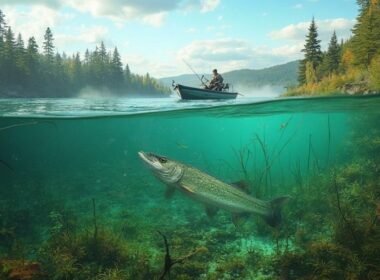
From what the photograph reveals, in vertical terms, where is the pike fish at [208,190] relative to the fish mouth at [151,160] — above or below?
below

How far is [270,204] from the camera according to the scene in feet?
21.9

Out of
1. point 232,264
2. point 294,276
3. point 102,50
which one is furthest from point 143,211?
point 102,50

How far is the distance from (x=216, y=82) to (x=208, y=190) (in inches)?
671

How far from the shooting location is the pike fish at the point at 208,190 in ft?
19.5

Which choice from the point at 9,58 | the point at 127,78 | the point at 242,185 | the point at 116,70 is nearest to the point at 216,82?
the point at 242,185

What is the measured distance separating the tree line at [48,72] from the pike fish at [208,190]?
60009 mm

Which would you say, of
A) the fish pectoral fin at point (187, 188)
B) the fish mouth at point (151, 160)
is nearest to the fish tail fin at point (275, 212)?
the fish pectoral fin at point (187, 188)

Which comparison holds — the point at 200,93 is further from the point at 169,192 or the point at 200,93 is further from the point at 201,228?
the point at 169,192

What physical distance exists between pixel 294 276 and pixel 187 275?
7.66 ft

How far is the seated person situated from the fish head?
56.3 ft

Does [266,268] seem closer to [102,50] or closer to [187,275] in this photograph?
[187,275]

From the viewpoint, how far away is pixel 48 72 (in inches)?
3046

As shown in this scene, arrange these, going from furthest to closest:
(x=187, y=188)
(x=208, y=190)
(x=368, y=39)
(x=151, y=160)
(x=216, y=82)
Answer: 1. (x=368, y=39)
2. (x=216, y=82)
3. (x=208, y=190)
4. (x=187, y=188)
5. (x=151, y=160)

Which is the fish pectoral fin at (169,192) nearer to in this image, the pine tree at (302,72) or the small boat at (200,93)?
the small boat at (200,93)
